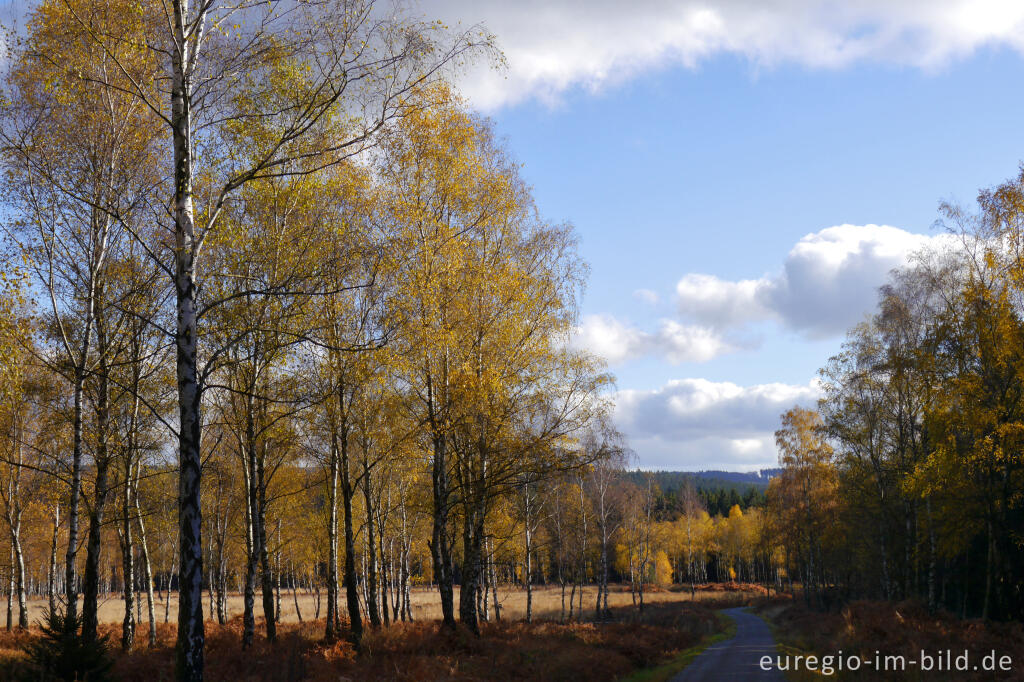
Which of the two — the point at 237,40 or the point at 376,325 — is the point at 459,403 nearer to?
the point at 376,325

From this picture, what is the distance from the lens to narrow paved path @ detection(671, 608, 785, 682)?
17.6 metres

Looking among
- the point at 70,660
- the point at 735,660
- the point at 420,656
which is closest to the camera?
the point at 70,660

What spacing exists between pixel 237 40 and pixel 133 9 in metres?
1.53

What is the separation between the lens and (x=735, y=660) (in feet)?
70.2

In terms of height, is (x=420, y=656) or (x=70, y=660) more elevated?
(x=70, y=660)

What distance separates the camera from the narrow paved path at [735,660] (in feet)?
57.7

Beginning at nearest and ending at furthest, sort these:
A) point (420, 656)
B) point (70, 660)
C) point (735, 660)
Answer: point (70, 660)
point (420, 656)
point (735, 660)

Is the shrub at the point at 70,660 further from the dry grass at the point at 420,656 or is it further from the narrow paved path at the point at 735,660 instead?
the narrow paved path at the point at 735,660

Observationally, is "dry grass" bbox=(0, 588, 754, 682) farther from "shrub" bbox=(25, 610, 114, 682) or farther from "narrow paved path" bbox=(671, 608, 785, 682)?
"narrow paved path" bbox=(671, 608, 785, 682)

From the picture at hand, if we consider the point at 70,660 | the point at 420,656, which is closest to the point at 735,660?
the point at 420,656

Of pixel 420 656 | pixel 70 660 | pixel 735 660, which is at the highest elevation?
pixel 70 660

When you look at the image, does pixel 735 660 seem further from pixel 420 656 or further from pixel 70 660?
pixel 70 660

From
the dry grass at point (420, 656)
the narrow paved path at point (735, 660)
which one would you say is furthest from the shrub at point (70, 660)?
the narrow paved path at point (735, 660)

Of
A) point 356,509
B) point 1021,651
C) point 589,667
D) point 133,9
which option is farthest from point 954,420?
point 356,509
